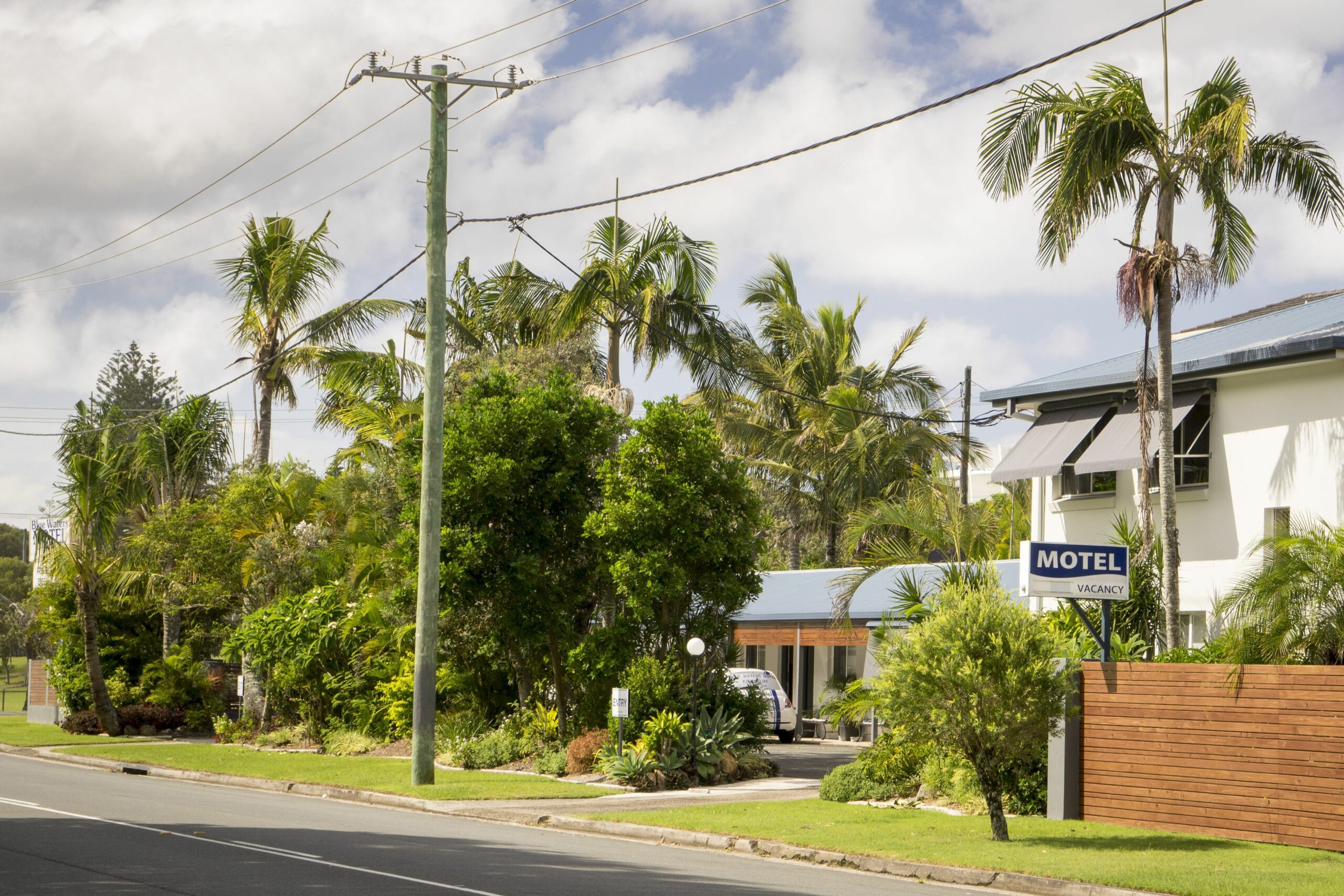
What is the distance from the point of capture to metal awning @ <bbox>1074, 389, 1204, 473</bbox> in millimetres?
20156

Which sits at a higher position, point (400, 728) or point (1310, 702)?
point (1310, 702)

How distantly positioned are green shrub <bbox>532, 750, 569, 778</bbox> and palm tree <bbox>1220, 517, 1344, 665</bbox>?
1112 centimetres

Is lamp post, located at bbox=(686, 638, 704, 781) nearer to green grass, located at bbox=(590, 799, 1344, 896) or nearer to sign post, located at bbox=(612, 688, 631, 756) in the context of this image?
sign post, located at bbox=(612, 688, 631, 756)

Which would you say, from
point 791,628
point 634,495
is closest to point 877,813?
point 634,495

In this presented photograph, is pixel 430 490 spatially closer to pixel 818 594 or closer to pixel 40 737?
pixel 818 594

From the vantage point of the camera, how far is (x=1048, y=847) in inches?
531

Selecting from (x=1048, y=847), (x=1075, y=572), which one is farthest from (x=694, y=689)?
(x=1048, y=847)

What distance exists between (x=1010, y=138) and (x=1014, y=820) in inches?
354

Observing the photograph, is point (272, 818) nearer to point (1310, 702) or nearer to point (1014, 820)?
point (1014, 820)

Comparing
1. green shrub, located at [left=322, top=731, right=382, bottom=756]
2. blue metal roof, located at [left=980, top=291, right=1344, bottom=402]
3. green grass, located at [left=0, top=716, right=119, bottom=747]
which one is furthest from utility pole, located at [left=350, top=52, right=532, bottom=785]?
green grass, located at [left=0, top=716, right=119, bottom=747]

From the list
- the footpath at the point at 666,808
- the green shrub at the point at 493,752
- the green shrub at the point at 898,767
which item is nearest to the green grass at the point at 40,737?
the footpath at the point at 666,808

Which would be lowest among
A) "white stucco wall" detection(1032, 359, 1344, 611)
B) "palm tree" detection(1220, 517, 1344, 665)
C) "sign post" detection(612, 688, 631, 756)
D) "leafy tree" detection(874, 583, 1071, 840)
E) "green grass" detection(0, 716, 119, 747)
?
"green grass" detection(0, 716, 119, 747)

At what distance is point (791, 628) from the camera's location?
3238cm

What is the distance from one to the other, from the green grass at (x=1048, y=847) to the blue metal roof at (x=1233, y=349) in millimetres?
7645
